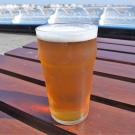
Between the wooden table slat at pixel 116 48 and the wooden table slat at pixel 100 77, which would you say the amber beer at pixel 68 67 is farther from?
the wooden table slat at pixel 116 48

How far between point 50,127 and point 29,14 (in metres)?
3.72

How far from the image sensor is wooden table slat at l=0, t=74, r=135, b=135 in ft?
1.58

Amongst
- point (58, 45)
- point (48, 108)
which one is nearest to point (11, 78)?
point (48, 108)

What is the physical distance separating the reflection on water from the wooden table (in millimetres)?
2335

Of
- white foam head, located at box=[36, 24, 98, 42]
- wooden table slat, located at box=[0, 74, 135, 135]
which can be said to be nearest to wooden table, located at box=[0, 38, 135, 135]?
wooden table slat, located at box=[0, 74, 135, 135]

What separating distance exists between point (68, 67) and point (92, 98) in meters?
0.17

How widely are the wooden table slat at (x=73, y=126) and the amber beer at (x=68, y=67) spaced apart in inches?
0.9

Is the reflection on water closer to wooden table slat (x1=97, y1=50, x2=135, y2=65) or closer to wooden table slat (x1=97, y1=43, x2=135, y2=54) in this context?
wooden table slat (x1=97, y1=43, x2=135, y2=54)

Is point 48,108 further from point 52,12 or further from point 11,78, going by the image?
point 52,12

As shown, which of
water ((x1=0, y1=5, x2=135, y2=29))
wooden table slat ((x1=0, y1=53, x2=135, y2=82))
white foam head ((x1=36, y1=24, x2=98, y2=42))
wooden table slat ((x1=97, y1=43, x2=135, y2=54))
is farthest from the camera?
water ((x1=0, y1=5, x2=135, y2=29))

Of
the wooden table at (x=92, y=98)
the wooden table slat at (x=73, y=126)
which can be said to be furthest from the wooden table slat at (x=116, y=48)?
the wooden table slat at (x=73, y=126)

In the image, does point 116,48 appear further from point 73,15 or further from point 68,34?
point 73,15

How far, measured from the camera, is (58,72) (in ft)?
1.55

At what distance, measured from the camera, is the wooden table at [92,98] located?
493 mm
